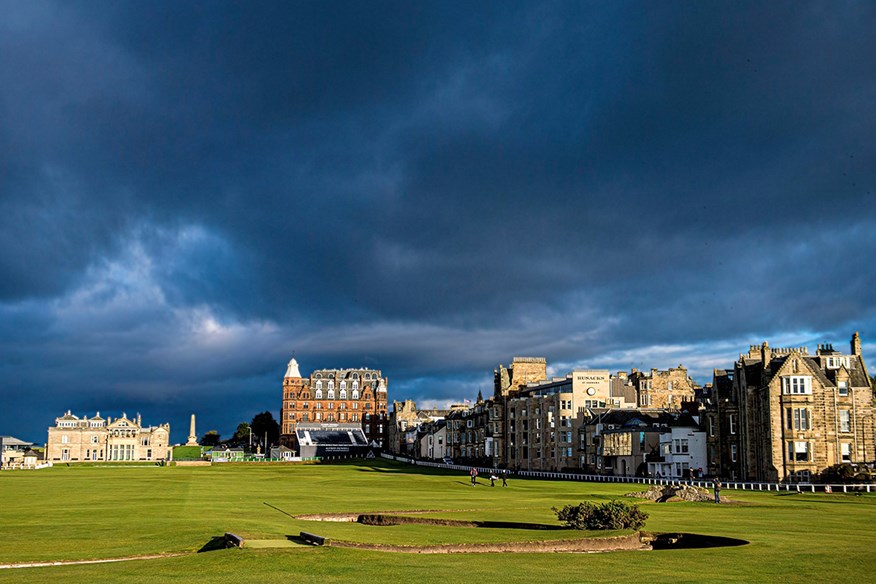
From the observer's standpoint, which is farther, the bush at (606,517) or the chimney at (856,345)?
the chimney at (856,345)

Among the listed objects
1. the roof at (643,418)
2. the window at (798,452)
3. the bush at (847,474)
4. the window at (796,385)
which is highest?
the window at (796,385)

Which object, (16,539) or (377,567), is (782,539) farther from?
(16,539)

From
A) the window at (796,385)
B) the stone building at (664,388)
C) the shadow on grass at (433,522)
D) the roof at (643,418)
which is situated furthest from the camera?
the stone building at (664,388)

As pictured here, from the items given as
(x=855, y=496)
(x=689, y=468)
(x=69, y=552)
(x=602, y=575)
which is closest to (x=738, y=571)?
(x=602, y=575)

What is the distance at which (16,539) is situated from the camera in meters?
36.1

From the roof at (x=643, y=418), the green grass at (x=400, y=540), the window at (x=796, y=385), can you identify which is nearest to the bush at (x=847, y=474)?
the window at (x=796, y=385)

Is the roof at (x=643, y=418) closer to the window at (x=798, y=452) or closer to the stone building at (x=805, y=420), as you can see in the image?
the stone building at (x=805, y=420)

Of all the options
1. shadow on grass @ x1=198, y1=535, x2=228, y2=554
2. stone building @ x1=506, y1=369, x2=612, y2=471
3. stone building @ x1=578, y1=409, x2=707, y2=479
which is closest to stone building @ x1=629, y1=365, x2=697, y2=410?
stone building @ x1=506, y1=369, x2=612, y2=471

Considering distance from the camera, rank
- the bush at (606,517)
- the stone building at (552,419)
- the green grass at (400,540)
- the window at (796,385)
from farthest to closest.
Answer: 1. the stone building at (552,419)
2. the window at (796,385)
3. the bush at (606,517)
4. the green grass at (400,540)

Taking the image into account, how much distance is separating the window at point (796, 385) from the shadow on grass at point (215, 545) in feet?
244

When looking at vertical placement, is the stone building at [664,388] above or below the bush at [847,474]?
above

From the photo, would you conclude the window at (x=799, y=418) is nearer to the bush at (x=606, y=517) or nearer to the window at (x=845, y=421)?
the window at (x=845, y=421)

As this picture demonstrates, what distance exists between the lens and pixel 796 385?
300ft

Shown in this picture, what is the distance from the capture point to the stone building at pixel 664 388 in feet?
511
